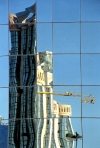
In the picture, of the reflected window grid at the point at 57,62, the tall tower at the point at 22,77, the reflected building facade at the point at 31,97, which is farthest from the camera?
the tall tower at the point at 22,77

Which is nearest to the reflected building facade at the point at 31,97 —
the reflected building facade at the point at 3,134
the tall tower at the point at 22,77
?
the tall tower at the point at 22,77

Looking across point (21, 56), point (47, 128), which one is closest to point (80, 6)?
point (21, 56)

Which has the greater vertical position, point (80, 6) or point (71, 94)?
point (80, 6)

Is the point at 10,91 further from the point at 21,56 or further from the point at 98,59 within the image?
the point at 98,59

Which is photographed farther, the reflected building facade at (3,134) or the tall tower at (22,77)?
the reflected building facade at (3,134)

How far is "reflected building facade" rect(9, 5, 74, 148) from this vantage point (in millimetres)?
28938

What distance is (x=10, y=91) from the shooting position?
2956cm

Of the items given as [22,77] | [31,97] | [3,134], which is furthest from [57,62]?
[3,134]

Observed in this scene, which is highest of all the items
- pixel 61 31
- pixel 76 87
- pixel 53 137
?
pixel 61 31

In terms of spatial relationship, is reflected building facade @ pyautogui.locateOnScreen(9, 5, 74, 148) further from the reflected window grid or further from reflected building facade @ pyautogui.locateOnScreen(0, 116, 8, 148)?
reflected building facade @ pyautogui.locateOnScreen(0, 116, 8, 148)

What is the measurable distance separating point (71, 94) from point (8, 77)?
243cm

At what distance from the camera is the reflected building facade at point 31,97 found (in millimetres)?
28938

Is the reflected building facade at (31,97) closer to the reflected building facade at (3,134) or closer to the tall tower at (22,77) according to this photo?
the tall tower at (22,77)

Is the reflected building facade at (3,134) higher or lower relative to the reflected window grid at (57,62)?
lower
